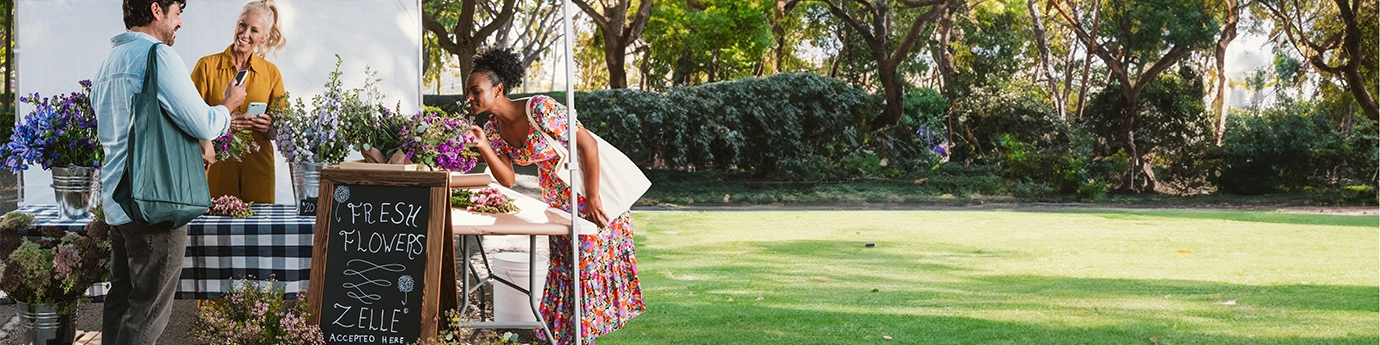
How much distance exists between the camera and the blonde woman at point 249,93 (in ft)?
15.0

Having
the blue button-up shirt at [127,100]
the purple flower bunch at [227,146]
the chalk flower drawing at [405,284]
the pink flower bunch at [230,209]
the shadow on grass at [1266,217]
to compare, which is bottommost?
the shadow on grass at [1266,217]

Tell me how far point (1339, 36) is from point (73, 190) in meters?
20.4

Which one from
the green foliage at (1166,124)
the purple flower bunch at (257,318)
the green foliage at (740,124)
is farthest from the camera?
the green foliage at (1166,124)

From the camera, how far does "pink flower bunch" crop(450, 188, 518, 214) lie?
13.5 feet

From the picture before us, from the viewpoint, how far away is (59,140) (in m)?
3.61

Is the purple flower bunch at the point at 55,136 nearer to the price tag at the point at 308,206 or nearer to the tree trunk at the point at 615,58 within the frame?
the price tag at the point at 308,206

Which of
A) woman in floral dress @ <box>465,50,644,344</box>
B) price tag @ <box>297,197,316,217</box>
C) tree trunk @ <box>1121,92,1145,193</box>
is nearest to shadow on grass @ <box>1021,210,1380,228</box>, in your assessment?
tree trunk @ <box>1121,92,1145,193</box>

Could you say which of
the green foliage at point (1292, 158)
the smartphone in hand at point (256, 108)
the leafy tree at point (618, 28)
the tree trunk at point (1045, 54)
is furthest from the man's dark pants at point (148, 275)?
the tree trunk at point (1045, 54)

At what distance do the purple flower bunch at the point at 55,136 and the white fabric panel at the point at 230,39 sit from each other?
2657mm

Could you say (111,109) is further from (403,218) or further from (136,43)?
(403,218)

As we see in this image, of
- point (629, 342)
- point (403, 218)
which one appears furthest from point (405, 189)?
point (629, 342)

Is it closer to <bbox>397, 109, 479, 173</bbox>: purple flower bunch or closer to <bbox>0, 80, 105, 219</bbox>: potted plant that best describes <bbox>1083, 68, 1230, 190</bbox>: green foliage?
<bbox>397, 109, 479, 173</bbox>: purple flower bunch

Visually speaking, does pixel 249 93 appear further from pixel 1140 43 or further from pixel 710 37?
pixel 1140 43

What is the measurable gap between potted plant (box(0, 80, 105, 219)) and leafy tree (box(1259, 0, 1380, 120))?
17816mm
